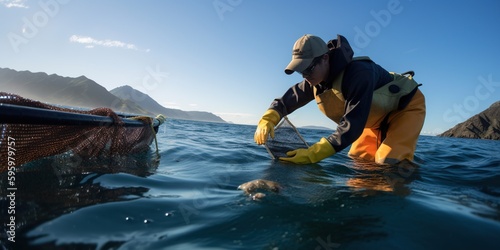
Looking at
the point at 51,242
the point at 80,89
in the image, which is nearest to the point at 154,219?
the point at 51,242

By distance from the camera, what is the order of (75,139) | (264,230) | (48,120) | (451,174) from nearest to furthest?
(264,230)
(48,120)
(75,139)
(451,174)

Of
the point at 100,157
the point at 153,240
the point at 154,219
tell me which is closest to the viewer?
Result: the point at 153,240

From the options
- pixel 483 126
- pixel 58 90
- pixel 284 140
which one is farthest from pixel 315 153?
pixel 58 90

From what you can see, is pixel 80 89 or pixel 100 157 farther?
pixel 80 89

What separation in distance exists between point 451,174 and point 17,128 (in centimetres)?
593

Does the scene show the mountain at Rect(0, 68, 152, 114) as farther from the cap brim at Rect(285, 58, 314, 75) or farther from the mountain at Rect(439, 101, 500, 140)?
the cap brim at Rect(285, 58, 314, 75)

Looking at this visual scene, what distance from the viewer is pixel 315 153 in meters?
3.97

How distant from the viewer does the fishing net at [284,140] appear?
202 inches

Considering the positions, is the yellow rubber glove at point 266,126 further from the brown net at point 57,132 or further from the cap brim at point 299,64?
the brown net at point 57,132

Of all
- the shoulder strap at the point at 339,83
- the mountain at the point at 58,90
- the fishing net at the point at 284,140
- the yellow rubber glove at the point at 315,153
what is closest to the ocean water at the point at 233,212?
the yellow rubber glove at the point at 315,153

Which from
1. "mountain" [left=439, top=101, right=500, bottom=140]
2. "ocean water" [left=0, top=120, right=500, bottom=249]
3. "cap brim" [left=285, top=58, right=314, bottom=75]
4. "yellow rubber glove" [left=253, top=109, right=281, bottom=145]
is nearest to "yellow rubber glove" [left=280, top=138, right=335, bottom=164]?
"ocean water" [left=0, top=120, right=500, bottom=249]

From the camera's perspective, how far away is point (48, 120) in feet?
8.59

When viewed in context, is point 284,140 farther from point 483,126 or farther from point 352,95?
point 483,126

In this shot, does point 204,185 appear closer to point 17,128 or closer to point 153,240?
point 153,240
